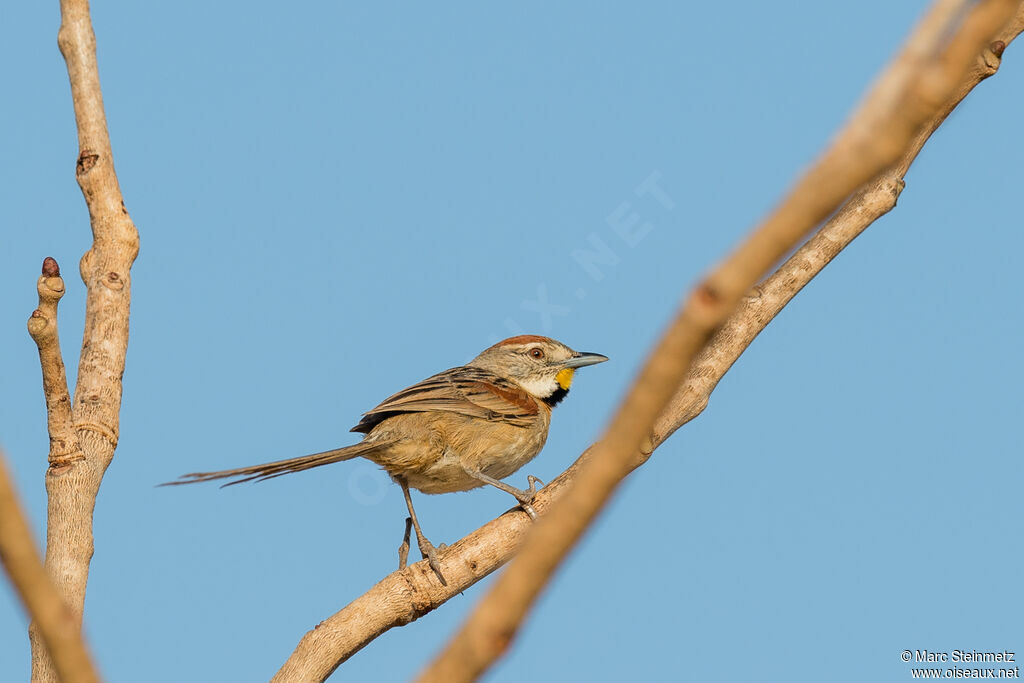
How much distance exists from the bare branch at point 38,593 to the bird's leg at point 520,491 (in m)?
4.67

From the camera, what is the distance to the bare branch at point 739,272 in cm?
134

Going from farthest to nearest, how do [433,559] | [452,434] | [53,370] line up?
[452,434] < [433,559] < [53,370]

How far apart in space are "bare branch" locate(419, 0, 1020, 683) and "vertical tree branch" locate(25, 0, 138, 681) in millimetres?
4177

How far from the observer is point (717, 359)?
595cm

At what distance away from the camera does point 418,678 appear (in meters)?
1.78

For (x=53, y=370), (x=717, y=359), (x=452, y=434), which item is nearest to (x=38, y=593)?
(x=53, y=370)

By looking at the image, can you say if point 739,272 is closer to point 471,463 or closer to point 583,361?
point 471,463

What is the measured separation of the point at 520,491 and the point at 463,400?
140cm

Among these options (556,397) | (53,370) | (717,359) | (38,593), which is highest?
(53,370)

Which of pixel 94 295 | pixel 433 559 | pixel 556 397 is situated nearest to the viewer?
pixel 94 295

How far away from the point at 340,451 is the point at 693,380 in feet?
9.00

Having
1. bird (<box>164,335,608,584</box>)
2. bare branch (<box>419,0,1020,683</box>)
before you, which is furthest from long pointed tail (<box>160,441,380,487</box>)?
bare branch (<box>419,0,1020,683</box>)

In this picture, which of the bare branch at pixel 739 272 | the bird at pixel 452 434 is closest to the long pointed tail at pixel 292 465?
the bird at pixel 452 434

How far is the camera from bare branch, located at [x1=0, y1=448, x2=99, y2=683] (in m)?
1.59
